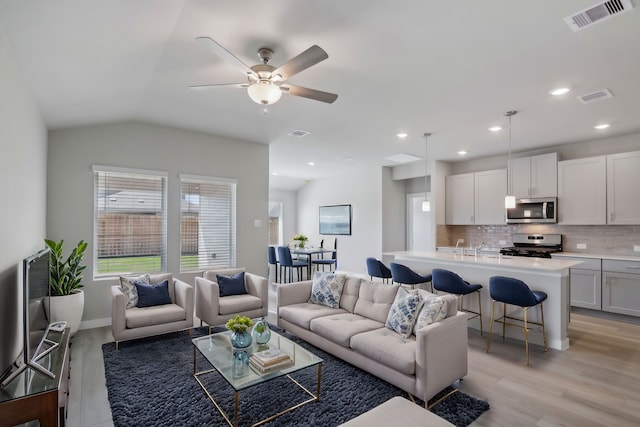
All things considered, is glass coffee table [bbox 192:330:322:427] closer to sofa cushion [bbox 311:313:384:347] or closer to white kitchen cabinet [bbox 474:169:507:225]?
sofa cushion [bbox 311:313:384:347]

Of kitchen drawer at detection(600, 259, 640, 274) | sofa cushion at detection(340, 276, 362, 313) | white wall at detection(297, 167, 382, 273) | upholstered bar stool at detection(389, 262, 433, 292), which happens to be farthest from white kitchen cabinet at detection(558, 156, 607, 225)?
sofa cushion at detection(340, 276, 362, 313)

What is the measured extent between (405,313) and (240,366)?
151 cm

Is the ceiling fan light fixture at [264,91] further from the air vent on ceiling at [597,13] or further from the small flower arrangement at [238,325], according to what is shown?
the air vent on ceiling at [597,13]

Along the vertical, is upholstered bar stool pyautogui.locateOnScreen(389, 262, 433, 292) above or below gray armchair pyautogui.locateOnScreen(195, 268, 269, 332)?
above

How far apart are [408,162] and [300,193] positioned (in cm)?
415

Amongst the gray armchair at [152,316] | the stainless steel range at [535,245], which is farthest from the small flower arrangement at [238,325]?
the stainless steel range at [535,245]

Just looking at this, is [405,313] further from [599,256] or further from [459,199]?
[459,199]

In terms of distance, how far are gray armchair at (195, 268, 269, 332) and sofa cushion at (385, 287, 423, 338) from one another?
1.90 m

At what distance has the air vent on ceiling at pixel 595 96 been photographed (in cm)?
357

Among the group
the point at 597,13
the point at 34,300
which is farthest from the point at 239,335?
the point at 597,13

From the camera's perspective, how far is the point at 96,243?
15.1 feet

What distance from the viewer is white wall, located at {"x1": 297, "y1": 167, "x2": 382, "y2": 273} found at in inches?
332

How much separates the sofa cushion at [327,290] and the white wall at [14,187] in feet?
9.33

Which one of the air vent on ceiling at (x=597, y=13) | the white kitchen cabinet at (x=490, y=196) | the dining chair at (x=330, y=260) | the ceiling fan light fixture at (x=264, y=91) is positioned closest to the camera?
the air vent on ceiling at (x=597, y=13)
